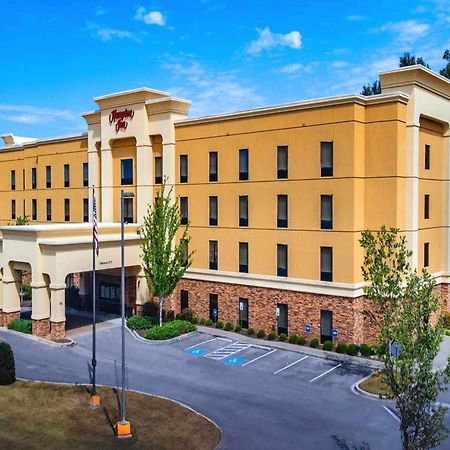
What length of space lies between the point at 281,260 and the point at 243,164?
723 centimetres

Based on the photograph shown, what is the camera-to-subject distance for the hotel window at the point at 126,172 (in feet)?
154

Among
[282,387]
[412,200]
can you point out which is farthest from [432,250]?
[282,387]

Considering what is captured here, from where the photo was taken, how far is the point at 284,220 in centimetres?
3800

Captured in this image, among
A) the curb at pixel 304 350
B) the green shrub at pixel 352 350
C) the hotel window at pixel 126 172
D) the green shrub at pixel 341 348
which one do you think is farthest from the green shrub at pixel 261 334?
the hotel window at pixel 126 172

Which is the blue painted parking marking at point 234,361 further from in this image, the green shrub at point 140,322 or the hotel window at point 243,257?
the green shrub at point 140,322

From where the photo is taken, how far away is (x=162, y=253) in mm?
39875

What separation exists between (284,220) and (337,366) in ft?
33.6

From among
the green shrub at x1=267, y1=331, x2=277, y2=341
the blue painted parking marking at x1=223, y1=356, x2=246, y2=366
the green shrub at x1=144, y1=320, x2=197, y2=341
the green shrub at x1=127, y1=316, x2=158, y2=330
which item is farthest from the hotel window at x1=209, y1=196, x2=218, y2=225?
the blue painted parking marking at x1=223, y1=356, x2=246, y2=366

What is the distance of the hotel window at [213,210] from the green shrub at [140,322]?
828 centimetres

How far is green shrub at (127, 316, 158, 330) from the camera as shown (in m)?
40.7

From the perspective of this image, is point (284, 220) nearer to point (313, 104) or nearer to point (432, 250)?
point (313, 104)

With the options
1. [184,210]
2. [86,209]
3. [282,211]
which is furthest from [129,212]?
[282,211]

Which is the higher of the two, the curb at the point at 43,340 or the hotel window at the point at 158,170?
the hotel window at the point at 158,170

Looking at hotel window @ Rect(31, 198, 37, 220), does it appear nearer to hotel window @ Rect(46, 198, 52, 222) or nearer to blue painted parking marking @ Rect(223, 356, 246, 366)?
hotel window @ Rect(46, 198, 52, 222)
